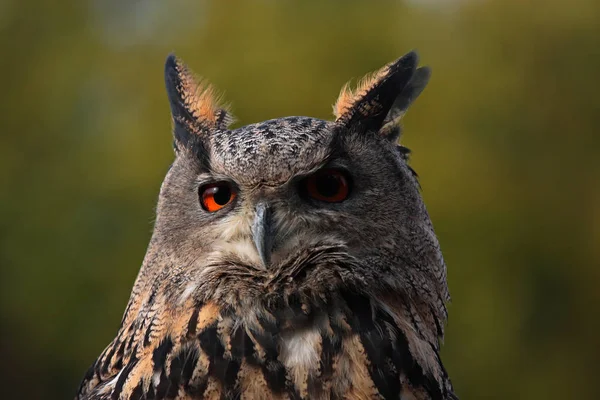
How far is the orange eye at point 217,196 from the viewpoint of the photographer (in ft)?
7.00

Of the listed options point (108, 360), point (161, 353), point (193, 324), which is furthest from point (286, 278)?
point (108, 360)

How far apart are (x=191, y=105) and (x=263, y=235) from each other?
658 mm

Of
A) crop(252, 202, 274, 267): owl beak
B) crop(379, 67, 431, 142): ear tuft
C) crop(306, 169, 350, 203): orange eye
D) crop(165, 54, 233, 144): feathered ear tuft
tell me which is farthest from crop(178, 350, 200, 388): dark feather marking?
crop(379, 67, 431, 142): ear tuft

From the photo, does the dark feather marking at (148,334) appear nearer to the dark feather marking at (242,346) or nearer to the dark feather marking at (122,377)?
the dark feather marking at (122,377)

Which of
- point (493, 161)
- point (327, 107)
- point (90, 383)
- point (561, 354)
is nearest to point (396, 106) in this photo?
point (90, 383)

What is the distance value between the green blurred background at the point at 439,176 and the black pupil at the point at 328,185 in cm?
734

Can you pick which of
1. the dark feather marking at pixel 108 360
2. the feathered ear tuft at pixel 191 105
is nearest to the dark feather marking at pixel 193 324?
the dark feather marking at pixel 108 360

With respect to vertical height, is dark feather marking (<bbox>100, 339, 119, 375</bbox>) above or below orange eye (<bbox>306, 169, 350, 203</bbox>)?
below

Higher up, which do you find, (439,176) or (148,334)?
(439,176)

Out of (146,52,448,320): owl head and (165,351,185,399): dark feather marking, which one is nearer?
(165,351,185,399): dark feather marking

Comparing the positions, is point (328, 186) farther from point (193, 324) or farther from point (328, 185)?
point (193, 324)

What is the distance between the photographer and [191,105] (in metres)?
2.43

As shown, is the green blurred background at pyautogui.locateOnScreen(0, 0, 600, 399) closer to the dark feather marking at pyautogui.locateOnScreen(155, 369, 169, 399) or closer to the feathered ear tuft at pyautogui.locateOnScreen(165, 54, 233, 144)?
the feathered ear tuft at pyautogui.locateOnScreen(165, 54, 233, 144)

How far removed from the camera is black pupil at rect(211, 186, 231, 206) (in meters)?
2.14
